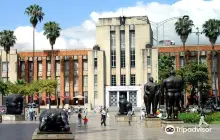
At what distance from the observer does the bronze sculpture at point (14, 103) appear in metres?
35.8

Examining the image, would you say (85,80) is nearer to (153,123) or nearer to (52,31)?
(52,31)

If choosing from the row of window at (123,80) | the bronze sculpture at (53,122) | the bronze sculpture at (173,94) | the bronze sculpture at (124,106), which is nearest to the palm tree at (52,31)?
Answer: the row of window at (123,80)

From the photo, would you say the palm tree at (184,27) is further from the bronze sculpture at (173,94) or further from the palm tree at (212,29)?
the bronze sculpture at (173,94)

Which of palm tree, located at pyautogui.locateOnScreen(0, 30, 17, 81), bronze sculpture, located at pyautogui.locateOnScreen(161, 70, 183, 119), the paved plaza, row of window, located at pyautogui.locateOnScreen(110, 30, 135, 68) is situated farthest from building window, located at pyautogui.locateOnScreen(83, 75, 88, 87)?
bronze sculpture, located at pyautogui.locateOnScreen(161, 70, 183, 119)

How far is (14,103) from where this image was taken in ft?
119

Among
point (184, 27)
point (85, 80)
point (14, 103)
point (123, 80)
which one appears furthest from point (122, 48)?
point (14, 103)

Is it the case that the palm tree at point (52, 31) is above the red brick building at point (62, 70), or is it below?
Result: above

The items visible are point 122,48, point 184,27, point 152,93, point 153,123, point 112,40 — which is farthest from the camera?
point 112,40

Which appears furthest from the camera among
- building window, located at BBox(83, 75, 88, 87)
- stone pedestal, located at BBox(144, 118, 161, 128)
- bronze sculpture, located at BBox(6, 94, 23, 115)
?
building window, located at BBox(83, 75, 88, 87)

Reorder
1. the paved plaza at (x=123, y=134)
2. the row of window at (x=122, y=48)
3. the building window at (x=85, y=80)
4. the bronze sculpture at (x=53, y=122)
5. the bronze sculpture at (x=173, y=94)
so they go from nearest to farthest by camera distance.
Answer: the bronze sculpture at (x=53, y=122) < the paved plaza at (x=123, y=134) < the bronze sculpture at (x=173, y=94) < the row of window at (x=122, y=48) < the building window at (x=85, y=80)

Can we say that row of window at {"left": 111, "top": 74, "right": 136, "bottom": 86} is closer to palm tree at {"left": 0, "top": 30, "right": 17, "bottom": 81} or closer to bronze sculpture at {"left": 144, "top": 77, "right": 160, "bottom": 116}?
palm tree at {"left": 0, "top": 30, "right": 17, "bottom": 81}

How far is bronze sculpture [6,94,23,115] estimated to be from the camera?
118 feet

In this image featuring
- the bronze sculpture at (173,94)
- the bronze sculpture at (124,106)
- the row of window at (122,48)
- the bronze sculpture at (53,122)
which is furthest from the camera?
the row of window at (122,48)

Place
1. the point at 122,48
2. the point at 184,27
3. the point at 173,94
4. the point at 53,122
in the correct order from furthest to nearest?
the point at 122,48 → the point at 184,27 → the point at 173,94 → the point at 53,122
